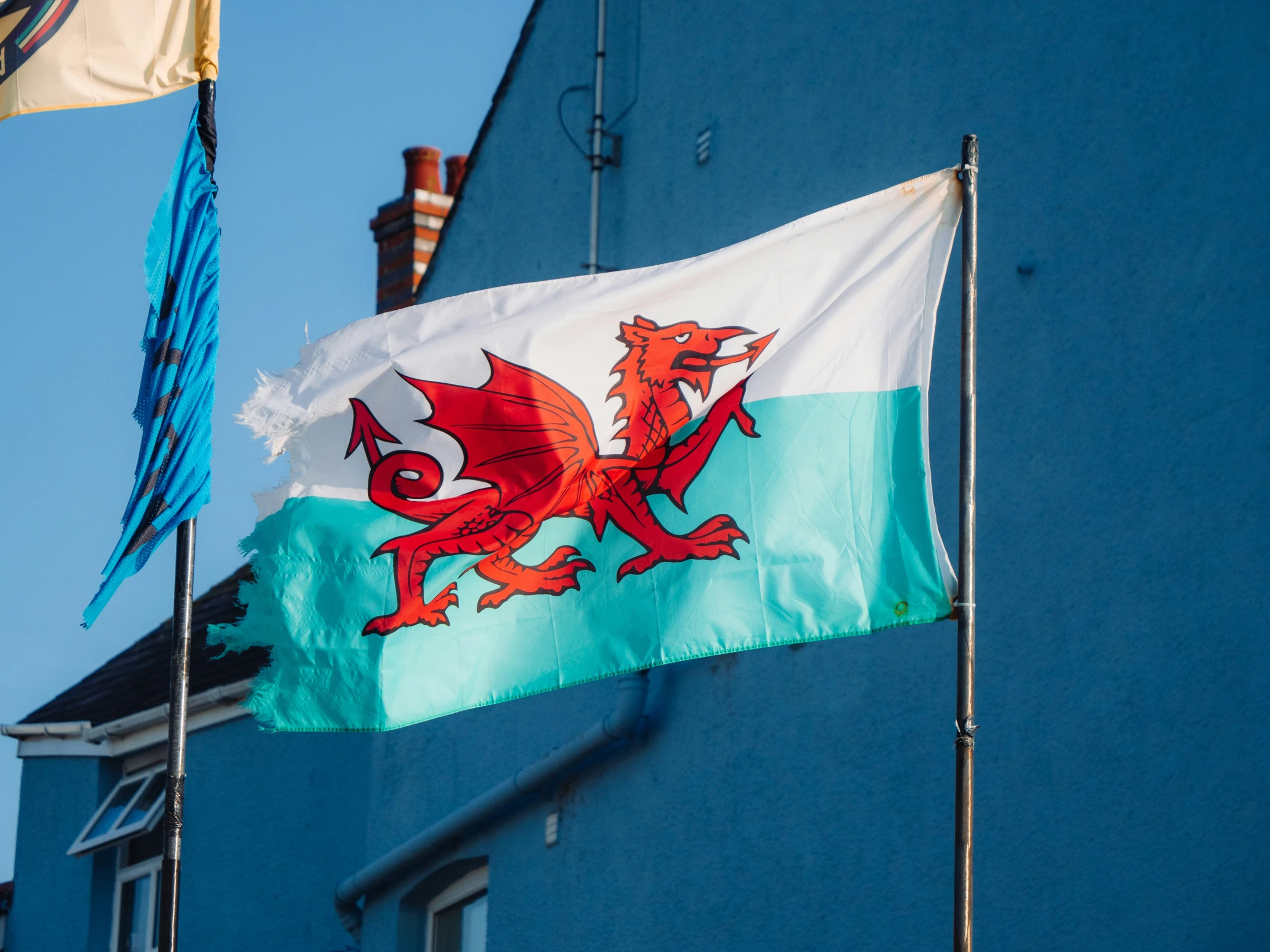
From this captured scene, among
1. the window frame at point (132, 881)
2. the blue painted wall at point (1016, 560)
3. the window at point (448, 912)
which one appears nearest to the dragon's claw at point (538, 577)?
the blue painted wall at point (1016, 560)

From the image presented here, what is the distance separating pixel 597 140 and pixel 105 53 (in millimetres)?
3956

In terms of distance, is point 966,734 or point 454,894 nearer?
point 966,734

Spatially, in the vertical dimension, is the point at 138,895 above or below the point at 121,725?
below

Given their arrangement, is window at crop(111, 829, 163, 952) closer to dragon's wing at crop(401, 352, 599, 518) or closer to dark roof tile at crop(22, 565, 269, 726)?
dark roof tile at crop(22, 565, 269, 726)

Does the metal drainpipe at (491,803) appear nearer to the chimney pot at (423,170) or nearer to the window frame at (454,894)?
the window frame at (454,894)

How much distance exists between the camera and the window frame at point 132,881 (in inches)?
535

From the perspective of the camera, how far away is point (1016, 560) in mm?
7340

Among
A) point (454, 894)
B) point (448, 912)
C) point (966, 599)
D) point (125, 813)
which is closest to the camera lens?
point (966, 599)

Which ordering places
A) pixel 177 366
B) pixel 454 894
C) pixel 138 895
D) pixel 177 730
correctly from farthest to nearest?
1. pixel 138 895
2. pixel 454 894
3. pixel 177 366
4. pixel 177 730

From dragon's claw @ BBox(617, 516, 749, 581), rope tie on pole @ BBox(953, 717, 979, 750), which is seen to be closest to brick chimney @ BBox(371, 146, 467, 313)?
dragon's claw @ BBox(617, 516, 749, 581)

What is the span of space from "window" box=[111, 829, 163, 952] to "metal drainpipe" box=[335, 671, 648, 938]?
2.32 m

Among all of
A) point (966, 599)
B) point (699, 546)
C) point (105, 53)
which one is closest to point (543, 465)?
point (699, 546)

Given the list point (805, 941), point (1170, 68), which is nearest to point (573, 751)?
point (805, 941)

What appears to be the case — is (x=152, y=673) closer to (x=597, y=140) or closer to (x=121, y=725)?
(x=121, y=725)
